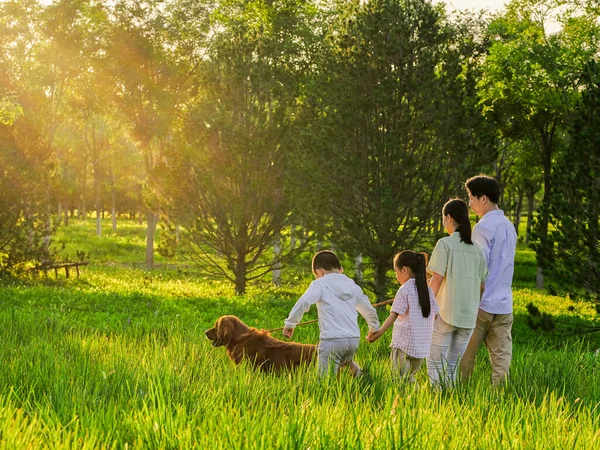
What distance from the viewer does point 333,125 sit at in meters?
13.5

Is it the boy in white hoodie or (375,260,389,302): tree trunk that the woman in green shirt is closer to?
the boy in white hoodie

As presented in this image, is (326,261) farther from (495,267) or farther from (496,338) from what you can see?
(496,338)

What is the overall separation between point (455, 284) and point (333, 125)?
7989 mm

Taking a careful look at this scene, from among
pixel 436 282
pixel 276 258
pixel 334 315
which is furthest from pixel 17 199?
pixel 436 282

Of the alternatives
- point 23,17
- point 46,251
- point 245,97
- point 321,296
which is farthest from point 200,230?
point 23,17

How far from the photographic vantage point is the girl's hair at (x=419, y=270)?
6090mm

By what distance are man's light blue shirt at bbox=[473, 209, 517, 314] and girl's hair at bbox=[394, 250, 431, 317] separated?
542 mm

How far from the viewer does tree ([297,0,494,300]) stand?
Answer: 42.7 ft

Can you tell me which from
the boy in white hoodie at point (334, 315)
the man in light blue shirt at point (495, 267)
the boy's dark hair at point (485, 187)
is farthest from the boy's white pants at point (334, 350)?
the boy's dark hair at point (485, 187)

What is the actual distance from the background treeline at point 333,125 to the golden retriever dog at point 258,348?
6.57 metres

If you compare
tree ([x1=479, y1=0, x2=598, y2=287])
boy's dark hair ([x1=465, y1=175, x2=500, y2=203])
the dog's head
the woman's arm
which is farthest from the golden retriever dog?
tree ([x1=479, y1=0, x2=598, y2=287])

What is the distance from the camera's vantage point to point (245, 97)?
55.8 feet

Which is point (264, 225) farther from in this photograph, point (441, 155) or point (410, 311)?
point (410, 311)

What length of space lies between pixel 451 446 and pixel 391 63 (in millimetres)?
10684
